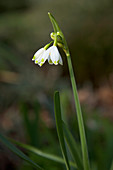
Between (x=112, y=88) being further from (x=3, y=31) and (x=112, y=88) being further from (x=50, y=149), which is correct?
(x=50, y=149)

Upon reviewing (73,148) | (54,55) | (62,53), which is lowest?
(73,148)

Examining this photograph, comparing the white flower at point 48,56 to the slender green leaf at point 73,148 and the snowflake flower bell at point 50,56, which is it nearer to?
the snowflake flower bell at point 50,56

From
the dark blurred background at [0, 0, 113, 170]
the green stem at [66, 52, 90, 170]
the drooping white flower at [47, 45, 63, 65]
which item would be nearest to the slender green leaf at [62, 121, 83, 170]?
the green stem at [66, 52, 90, 170]

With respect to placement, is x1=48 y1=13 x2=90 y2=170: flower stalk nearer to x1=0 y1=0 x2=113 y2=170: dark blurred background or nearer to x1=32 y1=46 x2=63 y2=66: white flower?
x1=32 y1=46 x2=63 y2=66: white flower

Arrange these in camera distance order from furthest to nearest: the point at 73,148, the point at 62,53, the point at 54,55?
the point at 62,53 < the point at 73,148 < the point at 54,55

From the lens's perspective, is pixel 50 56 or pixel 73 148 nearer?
pixel 50 56

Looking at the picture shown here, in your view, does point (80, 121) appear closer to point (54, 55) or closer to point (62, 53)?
point (54, 55)

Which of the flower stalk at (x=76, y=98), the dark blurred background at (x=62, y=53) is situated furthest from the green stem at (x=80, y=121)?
the dark blurred background at (x=62, y=53)

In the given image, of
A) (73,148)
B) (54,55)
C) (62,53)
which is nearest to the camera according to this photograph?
(54,55)

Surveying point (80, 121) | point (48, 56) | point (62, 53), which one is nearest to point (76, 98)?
point (80, 121)

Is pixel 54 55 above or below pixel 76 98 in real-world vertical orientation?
above

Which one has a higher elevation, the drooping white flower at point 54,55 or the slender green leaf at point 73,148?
the drooping white flower at point 54,55
